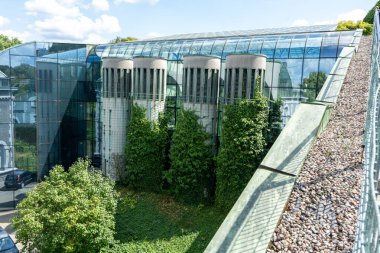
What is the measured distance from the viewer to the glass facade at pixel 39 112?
22109 millimetres

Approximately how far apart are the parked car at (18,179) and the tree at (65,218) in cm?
821

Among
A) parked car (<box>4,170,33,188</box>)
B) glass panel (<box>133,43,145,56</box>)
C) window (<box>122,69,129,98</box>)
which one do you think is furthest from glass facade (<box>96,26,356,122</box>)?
parked car (<box>4,170,33,188</box>)

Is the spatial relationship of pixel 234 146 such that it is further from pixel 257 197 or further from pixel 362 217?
pixel 362 217

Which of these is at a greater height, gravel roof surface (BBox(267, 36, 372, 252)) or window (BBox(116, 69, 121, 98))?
window (BBox(116, 69, 121, 98))

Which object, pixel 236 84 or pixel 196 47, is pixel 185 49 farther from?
pixel 236 84

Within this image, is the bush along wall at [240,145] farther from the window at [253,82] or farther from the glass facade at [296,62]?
the glass facade at [296,62]

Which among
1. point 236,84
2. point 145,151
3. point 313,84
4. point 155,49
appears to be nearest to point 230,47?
point 236,84

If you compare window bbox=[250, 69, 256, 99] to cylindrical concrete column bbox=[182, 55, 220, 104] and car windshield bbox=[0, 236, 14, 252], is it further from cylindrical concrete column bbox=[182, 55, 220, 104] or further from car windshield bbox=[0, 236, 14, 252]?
car windshield bbox=[0, 236, 14, 252]

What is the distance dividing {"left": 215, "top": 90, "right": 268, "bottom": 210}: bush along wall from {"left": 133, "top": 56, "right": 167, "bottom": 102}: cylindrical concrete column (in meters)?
5.49

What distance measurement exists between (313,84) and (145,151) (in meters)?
11.0

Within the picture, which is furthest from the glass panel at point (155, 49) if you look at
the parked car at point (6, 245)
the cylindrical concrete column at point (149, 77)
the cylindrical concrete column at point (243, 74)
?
the parked car at point (6, 245)

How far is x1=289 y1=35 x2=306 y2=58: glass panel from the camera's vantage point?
1864 centimetres

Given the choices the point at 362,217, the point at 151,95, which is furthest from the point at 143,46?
the point at 362,217

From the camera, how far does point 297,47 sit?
1888cm
